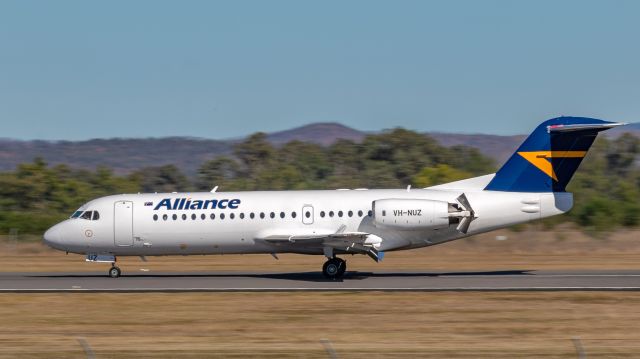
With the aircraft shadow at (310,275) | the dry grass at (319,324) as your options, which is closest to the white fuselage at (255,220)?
the aircraft shadow at (310,275)

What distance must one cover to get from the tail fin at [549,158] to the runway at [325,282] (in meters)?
2.95

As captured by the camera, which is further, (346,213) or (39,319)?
(346,213)

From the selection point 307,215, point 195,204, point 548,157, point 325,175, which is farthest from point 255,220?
point 325,175

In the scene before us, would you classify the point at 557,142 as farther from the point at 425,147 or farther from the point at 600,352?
the point at 425,147

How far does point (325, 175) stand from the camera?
110m

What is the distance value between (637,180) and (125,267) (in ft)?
232

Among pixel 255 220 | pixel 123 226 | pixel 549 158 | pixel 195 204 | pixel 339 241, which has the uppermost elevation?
pixel 549 158

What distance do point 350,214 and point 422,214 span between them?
94.9 inches

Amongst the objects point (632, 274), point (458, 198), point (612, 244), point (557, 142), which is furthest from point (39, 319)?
point (612, 244)

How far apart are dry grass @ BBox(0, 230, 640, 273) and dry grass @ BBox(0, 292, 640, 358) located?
998cm

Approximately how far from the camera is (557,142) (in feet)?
98.2

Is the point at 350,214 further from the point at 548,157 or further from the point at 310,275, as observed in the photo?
the point at 548,157

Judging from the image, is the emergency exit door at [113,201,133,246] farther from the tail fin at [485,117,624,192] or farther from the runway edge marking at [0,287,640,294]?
the tail fin at [485,117,624,192]

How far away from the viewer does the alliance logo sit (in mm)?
31188
